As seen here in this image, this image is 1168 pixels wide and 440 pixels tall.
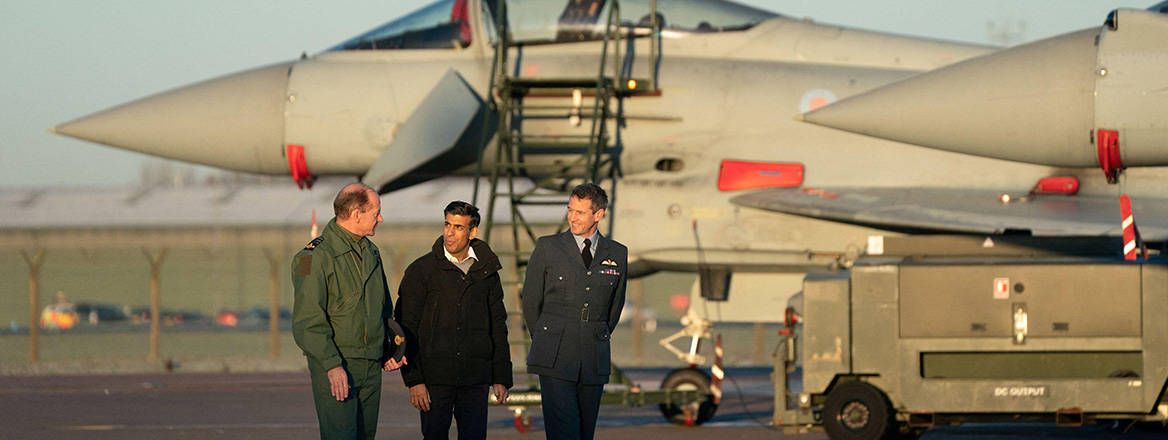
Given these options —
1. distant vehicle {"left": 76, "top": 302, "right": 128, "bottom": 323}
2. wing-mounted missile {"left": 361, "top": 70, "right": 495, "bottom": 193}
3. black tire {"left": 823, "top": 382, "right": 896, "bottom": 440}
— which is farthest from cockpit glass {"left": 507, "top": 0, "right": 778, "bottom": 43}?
distant vehicle {"left": 76, "top": 302, "right": 128, "bottom": 323}

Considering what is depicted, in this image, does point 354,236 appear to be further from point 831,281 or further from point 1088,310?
point 1088,310

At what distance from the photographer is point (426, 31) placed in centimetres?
1435

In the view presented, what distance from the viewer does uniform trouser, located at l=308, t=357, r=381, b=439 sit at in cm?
648

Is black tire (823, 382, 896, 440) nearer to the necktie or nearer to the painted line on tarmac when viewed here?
the necktie

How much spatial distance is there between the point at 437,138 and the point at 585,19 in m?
2.05

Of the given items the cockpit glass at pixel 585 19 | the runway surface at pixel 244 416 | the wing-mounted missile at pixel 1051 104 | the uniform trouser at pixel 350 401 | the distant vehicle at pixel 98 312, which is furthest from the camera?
the distant vehicle at pixel 98 312

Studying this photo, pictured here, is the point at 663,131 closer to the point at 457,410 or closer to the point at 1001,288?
the point at 1001,288

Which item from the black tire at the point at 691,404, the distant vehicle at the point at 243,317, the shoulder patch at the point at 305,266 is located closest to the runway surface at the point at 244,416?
the black tire at the point at 691,404

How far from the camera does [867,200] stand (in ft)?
43.6

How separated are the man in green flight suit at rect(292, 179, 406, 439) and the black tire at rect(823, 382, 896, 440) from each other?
15.6ft

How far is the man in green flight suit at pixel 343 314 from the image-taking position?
253 inches

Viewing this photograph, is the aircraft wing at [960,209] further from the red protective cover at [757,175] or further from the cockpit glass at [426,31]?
the cockpit glass at [426,31]

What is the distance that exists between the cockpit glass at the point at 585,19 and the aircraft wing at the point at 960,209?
1.89 m

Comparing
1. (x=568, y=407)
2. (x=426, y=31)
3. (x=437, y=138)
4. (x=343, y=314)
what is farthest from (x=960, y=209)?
(x=343, y=314)
